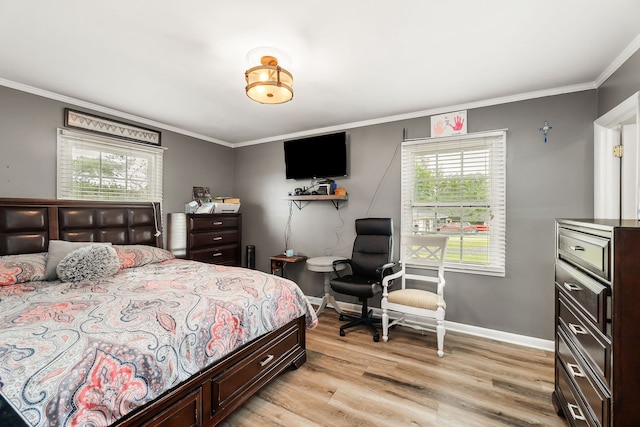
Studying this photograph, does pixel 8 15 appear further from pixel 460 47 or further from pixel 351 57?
pixel 460 47

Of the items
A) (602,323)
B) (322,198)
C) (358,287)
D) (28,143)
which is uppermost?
(28,143)

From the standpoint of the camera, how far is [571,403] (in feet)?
5.31

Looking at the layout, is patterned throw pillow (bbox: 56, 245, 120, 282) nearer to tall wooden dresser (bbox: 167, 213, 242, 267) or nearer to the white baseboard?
tall wooden dresser (bbox: 167, 213, 242, 267)

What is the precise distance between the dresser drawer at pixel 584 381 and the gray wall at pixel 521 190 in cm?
117

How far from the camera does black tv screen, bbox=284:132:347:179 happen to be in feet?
12.7

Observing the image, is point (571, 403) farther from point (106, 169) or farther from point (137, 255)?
point (106, 169)

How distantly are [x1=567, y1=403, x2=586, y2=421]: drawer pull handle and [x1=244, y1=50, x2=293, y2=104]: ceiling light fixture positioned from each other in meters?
2.64

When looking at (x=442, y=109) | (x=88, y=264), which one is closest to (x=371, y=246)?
(x=442, y=109)

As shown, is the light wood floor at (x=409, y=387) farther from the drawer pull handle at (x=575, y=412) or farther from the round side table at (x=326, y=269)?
the round side table at (x=326, y=269)

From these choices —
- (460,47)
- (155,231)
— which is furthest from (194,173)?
(460,47)

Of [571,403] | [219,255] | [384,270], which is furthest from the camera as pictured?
[219,255]

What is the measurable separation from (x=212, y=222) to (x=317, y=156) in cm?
182

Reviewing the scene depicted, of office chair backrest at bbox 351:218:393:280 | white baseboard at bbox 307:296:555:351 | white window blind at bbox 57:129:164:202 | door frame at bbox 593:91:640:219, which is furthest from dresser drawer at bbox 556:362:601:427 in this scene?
white window blind at bbox 57:129:164:202

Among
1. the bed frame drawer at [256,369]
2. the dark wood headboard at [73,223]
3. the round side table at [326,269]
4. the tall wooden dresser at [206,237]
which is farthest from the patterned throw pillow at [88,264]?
the round side table at [326,269]
